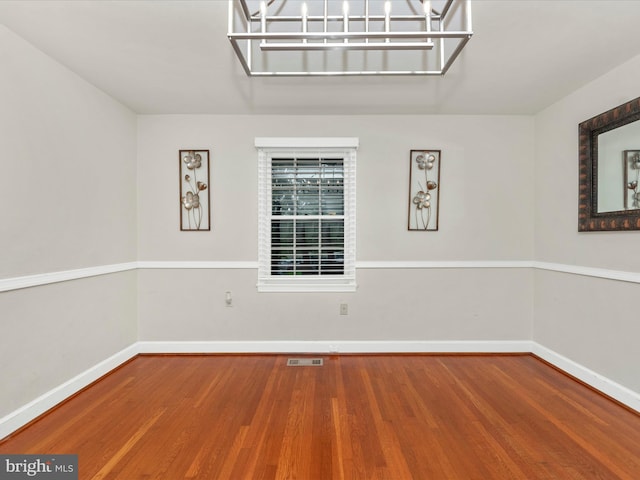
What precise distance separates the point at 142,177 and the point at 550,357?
4.39 m

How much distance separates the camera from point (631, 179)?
2213 mm

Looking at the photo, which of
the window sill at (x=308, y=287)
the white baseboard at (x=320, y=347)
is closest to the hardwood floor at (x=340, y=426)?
the white baseboard at (x=320, y=347)

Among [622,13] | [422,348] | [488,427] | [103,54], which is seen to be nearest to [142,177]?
[103,54]

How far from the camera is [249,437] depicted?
1.89m

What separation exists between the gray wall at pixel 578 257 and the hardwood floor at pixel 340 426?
32cm

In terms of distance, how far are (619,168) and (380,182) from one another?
1839mm

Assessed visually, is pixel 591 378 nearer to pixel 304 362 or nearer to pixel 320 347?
pixel 320 347

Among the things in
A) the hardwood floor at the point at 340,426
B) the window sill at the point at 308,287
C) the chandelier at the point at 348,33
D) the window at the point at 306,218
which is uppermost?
the chandelier at the point at 348,33

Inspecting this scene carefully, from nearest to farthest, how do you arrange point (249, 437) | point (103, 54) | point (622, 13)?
point (622, 13) < point (249, 437) < point (103, 54)

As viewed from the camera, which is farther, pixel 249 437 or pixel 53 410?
pixel 53 410

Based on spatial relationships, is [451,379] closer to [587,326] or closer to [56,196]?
[587,326]

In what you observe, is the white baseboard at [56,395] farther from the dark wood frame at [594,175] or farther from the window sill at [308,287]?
the dark wood frame at [594,175]

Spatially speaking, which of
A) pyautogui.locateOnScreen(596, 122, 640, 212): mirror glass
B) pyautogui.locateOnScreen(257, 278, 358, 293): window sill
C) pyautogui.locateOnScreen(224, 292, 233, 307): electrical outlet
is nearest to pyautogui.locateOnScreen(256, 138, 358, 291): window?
pyautogui.locateOnScreen(257, 278, 358, 293): window sill

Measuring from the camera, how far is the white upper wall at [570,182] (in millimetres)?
2271
